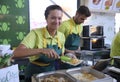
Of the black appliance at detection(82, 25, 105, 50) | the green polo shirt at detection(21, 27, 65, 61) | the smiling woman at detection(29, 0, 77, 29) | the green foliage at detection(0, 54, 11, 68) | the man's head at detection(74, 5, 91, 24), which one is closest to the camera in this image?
the green foliage at detection(0, 54, 11, 68)

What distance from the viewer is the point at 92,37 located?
11.5ft

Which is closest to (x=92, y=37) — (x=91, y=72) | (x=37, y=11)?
(x=37, y=11)

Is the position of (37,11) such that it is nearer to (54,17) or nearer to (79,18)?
(79,18)

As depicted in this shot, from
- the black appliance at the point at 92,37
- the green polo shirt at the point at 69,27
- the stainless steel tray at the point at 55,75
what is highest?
the green polo shirt at the point at 69,27

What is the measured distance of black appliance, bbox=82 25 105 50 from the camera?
3.50 meters

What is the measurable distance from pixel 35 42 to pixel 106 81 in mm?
674

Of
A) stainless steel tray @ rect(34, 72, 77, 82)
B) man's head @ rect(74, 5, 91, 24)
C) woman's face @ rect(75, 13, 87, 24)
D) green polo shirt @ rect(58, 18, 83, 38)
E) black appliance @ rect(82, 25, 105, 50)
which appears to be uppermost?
man's head @ rect(74, 5, 91, 24)

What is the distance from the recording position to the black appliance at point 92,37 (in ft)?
11.5

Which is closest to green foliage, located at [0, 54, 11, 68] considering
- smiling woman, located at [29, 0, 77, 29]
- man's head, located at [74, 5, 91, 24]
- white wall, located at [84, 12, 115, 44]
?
man's head, located at [74, 5, 91, 24]

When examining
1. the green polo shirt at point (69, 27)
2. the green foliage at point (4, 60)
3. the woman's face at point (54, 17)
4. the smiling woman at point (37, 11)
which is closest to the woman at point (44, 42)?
the woman's face at point (54, 17)

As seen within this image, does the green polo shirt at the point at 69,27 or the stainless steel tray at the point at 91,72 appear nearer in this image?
the stainless steel tray at the point at 91,72

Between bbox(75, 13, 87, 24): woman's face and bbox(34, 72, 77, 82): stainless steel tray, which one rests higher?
bbox(75, 13, 87, 24): woman's face

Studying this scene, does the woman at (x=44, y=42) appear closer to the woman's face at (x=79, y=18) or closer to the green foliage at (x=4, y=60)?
the green foliage at (x=4, y=60)

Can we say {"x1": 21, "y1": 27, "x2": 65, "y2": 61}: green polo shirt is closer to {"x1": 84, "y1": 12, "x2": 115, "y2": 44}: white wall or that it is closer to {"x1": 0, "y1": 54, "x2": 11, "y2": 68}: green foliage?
{"x1": 0, "y1": 54, "x2": 11, "y2": 68}: green foliage
